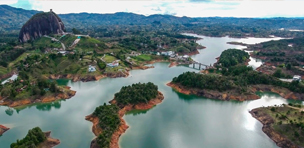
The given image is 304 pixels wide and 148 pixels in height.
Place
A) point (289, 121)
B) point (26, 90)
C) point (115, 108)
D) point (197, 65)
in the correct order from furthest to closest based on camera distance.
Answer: point (197, 65) < point (26, 90) < point (115, 108) < point (289, 121)

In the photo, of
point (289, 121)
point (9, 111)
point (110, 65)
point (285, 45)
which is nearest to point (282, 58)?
point (285, 45)

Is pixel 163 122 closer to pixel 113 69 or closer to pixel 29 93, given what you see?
pixel 29 93

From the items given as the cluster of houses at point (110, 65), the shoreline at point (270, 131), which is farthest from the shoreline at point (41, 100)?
the shoreline at point (270, 131)

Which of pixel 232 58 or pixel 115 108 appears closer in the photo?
pixel 115 108

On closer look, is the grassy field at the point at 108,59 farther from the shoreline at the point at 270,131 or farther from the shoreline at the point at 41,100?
the shoreline at the point at 270,131

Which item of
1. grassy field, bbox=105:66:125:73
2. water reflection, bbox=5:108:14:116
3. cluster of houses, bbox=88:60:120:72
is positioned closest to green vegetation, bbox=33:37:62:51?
cluster of houses, bbox=88:60:120:72

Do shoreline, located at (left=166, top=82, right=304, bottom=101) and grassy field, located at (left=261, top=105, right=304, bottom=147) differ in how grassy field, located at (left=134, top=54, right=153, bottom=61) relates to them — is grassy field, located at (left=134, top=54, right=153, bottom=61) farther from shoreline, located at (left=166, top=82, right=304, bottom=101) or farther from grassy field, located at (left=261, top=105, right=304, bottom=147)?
grassy field, located at (left=261, top=105, right=304, bottom=147)
